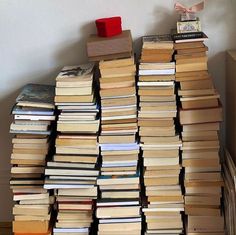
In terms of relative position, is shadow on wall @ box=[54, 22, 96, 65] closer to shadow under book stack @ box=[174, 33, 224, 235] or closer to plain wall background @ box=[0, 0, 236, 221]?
plain wall background @ box=[0, 0, 236, 221]

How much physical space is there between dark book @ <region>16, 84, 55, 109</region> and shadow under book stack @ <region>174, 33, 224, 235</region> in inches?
21.3

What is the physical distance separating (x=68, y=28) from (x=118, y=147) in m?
0.57

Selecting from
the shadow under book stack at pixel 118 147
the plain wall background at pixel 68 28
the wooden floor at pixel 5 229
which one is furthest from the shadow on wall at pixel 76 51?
the wooden floor at pixel 5 229

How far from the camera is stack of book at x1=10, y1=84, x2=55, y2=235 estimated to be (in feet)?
6.01

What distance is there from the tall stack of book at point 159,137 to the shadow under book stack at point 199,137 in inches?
1.5

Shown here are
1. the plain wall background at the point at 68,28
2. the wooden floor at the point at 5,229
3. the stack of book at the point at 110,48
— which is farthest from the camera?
the wooden floor at the point at 5,229

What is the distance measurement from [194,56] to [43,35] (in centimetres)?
67

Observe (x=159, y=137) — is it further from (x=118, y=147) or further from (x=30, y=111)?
(x=30, y=111)

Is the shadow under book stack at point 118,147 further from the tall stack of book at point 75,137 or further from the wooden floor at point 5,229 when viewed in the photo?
the wooden floor at point 5,229

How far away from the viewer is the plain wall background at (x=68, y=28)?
1.94 m

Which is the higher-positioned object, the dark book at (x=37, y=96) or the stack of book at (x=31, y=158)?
the dark book at (x=37, y=96)

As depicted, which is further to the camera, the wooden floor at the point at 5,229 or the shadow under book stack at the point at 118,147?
the wooden floor at the point at 5,229

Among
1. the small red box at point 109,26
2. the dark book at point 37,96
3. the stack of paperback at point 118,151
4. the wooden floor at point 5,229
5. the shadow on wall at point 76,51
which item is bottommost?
the wooden floor at point 5,229

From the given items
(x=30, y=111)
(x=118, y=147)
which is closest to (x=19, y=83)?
(x=30, y=111)
